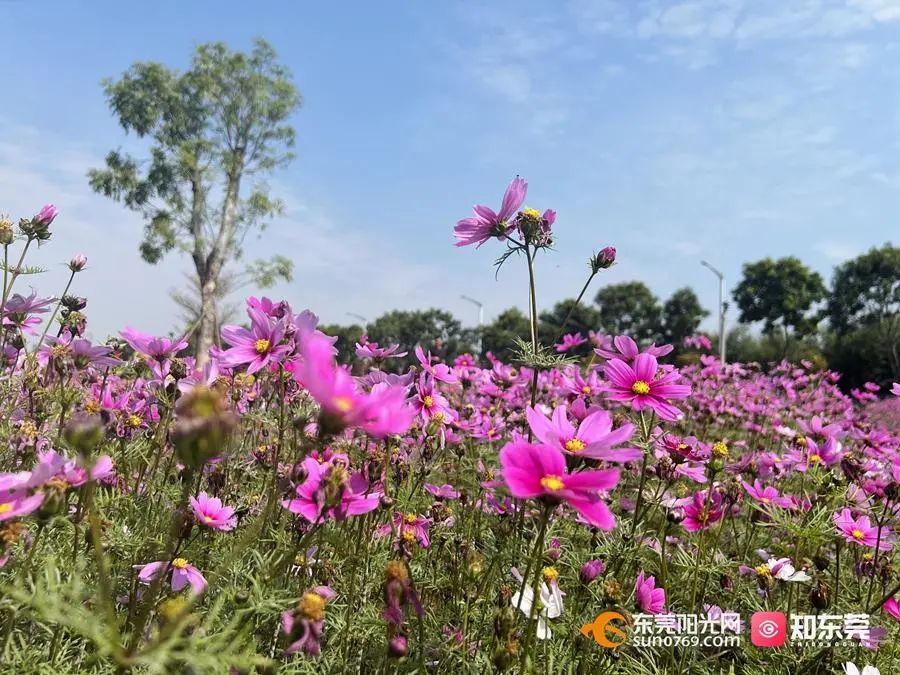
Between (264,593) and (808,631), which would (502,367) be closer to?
(808,631)

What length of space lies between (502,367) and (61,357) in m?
2.28

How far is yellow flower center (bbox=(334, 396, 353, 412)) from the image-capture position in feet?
2.56

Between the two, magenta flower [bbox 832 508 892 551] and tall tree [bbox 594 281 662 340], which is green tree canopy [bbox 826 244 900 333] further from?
magenta flower [bbox 832 508 892 551]

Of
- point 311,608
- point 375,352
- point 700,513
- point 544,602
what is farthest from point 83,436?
point 700,513

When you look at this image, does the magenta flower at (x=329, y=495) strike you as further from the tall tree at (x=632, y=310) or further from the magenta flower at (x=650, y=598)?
the tall tree at (x=632, y=310)

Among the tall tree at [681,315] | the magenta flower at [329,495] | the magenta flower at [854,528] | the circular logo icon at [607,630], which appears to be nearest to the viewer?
the magenta flower at [329,495]

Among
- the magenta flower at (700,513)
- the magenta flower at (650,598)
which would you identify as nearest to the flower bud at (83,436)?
the magenta flower at (650,598)

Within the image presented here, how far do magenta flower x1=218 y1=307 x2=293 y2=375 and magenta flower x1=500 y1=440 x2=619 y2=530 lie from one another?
55 cm

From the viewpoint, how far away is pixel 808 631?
5.82ft

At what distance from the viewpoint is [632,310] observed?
38.5m

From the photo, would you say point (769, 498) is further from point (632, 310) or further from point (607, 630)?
point (632, 310)

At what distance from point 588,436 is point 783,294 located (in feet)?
104

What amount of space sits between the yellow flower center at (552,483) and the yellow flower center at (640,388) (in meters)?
0.70

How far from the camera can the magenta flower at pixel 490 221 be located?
1770 mm
